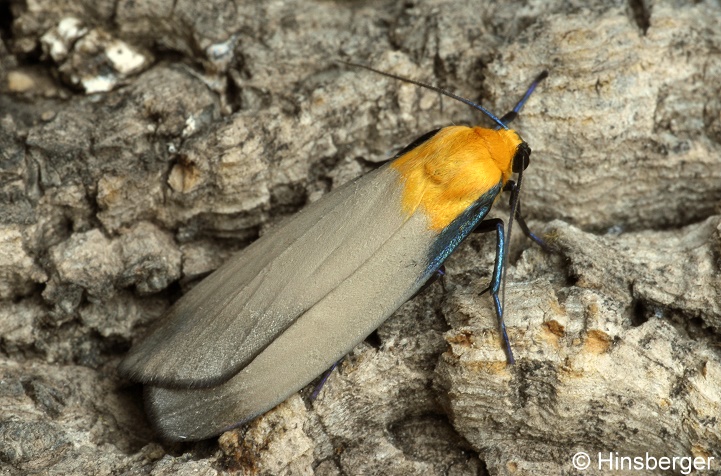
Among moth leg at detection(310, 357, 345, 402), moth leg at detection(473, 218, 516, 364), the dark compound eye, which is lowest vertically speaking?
moth leg at detection(310, 357, 345, 402)

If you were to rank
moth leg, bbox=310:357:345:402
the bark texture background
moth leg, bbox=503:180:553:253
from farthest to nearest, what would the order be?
moth leg, bbox=503:180:553:253 → moth leg, bbox=310:357:345:402 → the bark texture background

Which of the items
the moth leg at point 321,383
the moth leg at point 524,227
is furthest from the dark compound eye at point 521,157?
the moth leg at point 321,383

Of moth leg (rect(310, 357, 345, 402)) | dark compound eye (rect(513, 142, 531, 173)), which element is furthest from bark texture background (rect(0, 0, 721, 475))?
dark compound eye (rect(513, 142, 531, 173))

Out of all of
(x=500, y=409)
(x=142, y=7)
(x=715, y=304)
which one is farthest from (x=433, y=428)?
(x=142, y=7)

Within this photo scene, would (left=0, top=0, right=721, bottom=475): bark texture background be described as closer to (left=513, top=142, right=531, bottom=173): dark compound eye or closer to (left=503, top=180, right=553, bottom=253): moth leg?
(left=503, top=180, right=553, bottom=253): moth leg

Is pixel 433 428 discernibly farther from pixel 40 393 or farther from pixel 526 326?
pixel 40 393
